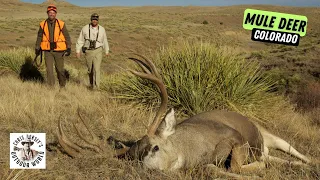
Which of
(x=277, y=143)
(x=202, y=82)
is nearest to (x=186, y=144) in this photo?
(x=277, y=143)

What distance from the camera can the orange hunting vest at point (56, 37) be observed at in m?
9.38

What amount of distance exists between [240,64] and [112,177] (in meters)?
4.27

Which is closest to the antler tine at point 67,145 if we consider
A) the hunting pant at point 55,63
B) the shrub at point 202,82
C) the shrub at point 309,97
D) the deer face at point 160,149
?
the deer face at point 160,149

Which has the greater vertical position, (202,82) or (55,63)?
(202,82)

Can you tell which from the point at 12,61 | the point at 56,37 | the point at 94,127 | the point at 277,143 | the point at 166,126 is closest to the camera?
the point at 166,126

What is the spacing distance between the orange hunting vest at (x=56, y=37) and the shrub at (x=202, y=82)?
299cm

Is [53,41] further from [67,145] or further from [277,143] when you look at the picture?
[277,143]

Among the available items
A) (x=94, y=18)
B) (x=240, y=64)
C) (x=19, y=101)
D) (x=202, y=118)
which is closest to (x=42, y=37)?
(x=94, y=18)

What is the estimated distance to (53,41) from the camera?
9477mm

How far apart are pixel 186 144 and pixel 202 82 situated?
3027 mm

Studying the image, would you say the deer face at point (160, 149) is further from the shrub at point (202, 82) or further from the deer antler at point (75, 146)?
the shrub at point (202, 82)

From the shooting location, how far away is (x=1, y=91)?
28.3 ft

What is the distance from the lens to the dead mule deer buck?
11.5 ft

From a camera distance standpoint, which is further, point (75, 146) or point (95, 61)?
point (95, 61)
